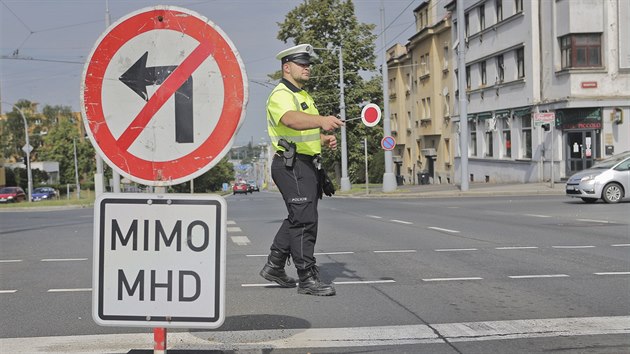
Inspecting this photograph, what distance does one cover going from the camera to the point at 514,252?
9.73 m

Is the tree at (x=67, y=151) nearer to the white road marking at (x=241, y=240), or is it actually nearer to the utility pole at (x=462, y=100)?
the utility pole at (x=462, y=100)

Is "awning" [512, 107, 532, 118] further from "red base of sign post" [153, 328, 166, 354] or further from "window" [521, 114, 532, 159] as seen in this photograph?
"red base of sign post" [153, 328, 166, 354]

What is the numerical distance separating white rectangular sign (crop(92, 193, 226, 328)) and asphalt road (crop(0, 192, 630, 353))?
132 cm

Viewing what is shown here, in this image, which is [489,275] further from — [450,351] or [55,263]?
[55,263]

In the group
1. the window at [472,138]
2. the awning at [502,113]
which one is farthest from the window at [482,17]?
the window at [472,138]

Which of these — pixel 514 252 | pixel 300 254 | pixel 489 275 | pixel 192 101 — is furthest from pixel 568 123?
pixel 192 101

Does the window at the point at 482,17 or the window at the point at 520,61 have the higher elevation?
the window at the point at 482,17

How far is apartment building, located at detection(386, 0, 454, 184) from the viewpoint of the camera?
52594 mm

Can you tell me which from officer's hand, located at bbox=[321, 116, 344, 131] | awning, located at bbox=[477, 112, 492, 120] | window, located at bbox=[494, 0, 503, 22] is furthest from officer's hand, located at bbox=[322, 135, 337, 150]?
awning, located at bbox=[477, 112, 492, 120]

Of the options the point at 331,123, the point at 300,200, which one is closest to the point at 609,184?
the point at 300,200

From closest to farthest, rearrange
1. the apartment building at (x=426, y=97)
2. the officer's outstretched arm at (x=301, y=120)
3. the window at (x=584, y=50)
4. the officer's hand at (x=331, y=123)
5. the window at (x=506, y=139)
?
the officer's hand at (x=331, y=123) → the officer's outstretched arm at (x=301, y=120) → the window at (x=584, y=50) → the window at (x=506, y=139) → the apartment building at (x=426, y=97)

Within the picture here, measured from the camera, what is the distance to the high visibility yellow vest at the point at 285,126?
6.10 metres

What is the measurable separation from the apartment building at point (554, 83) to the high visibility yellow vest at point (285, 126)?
25418 millimetres

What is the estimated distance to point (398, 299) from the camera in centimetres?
644
